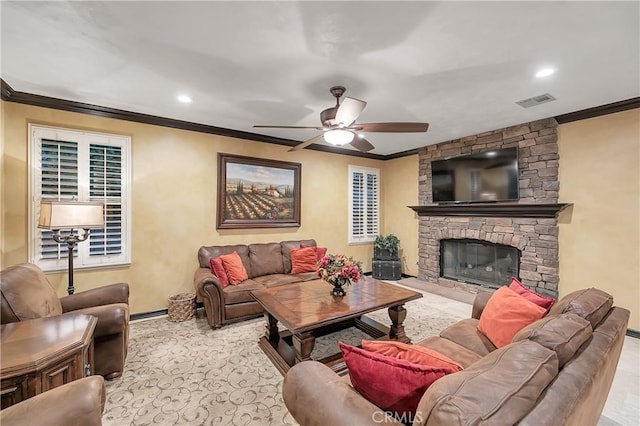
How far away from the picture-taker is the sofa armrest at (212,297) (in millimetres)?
3314

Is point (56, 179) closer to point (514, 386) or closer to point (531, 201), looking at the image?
point (514, 386)

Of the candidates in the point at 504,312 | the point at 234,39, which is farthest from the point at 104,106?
the point at 504,312

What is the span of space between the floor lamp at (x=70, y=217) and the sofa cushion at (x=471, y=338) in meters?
3.55

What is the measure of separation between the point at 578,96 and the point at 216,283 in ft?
15.6

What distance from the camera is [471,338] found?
6.86ft

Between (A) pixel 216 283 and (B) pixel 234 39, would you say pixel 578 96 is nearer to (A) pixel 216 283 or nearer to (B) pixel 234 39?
(B) pixel 234 39

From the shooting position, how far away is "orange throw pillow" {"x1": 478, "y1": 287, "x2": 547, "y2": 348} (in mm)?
1860

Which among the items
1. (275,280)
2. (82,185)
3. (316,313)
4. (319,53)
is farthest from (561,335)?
(82,185)

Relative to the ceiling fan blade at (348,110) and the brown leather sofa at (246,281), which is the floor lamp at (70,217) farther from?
the ceiling fan blade at (348,110)

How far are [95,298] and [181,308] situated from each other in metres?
1.12

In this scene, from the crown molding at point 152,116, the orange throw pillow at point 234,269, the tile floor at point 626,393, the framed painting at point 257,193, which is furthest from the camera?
the framed painting at point 257,193

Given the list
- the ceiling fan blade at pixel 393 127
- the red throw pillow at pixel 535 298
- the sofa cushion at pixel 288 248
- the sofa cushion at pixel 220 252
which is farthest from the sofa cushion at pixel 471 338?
the sofa cushion at pixel 220 252

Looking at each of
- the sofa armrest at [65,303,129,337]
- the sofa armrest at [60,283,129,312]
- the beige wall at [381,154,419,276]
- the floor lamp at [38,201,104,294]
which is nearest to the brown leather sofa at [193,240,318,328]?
the sofa armrest at [60,283,129,312]

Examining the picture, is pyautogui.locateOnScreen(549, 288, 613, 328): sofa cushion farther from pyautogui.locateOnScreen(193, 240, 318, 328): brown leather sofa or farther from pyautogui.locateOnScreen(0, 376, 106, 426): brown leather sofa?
pyautogui.locateOnScreen(193, 240, 318, 328): brown leather sofa
